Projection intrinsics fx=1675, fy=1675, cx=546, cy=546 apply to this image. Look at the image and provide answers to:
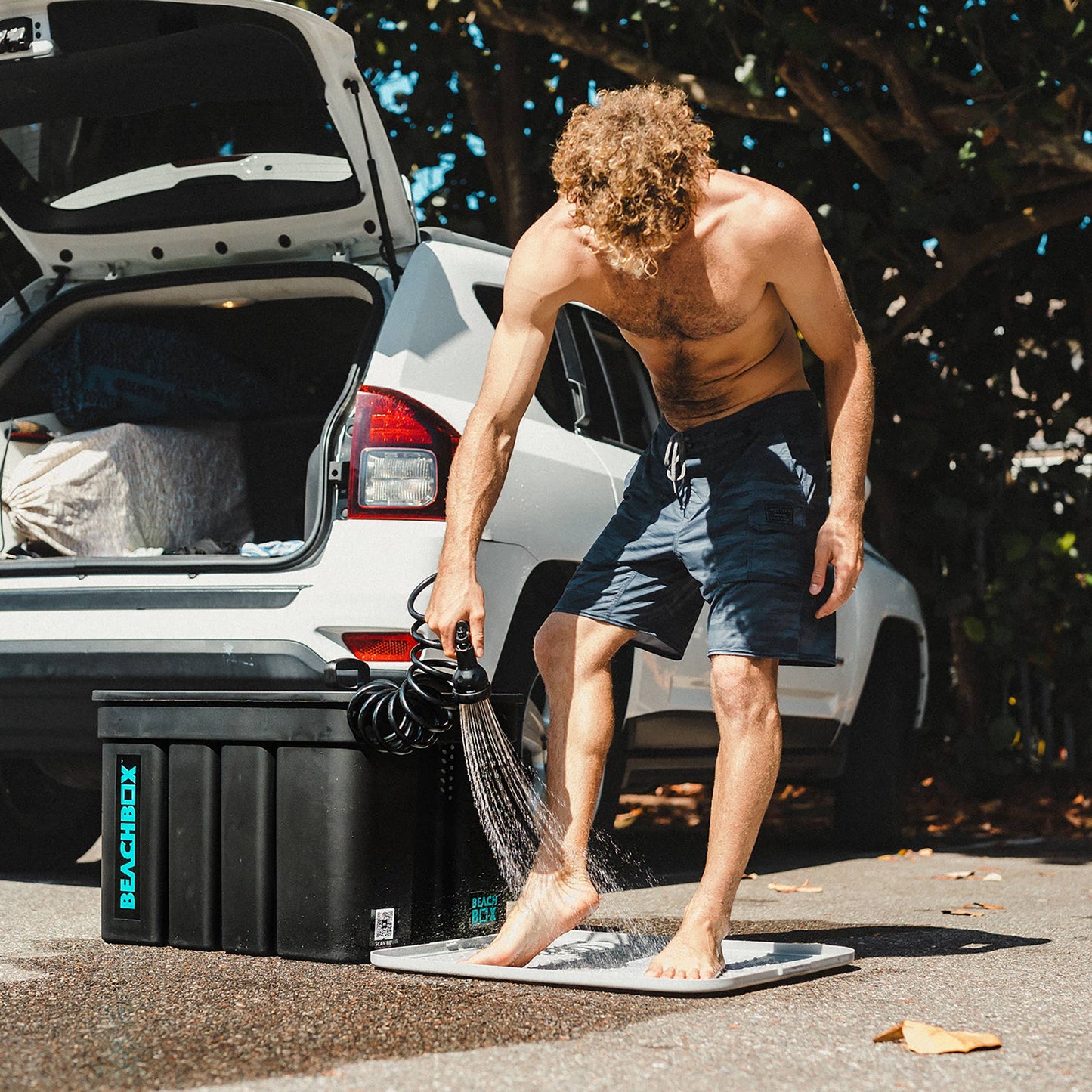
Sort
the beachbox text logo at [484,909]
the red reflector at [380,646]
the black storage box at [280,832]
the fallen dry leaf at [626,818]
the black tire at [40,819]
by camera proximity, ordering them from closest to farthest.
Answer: the black storage box at [280,832] < the beachbox text logo at [484,909] < the red reflector at [380,646] < the black tire at [40,819] < the fallen dry leaf at [626,818]

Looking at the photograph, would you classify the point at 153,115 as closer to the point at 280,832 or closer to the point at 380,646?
the point at 380,646

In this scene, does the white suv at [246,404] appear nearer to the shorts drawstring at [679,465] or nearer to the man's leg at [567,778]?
the man's leg at [567,778]

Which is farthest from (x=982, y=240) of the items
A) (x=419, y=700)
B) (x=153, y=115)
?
(x=419, y=700)

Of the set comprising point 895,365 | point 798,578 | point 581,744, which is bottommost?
point 581,744

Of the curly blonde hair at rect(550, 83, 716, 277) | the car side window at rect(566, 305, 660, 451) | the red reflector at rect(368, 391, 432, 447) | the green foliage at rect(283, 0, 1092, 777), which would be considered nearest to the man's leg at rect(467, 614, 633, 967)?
the red reflector at rect(368, 391, 432, 447)

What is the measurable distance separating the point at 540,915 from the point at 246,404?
2829 millimetres

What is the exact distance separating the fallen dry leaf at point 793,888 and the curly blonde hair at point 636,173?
2437 millimetres

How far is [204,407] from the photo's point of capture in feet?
18.7

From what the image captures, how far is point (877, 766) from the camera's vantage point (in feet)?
21.5

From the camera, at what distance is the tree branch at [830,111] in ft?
23.2

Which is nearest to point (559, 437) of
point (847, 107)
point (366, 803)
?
point (366, 803)

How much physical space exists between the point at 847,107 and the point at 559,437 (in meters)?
3.26

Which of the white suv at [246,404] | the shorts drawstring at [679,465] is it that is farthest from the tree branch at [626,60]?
the shorts drawstring at [679,465]

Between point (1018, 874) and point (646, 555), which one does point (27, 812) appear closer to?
point (646, 555)
